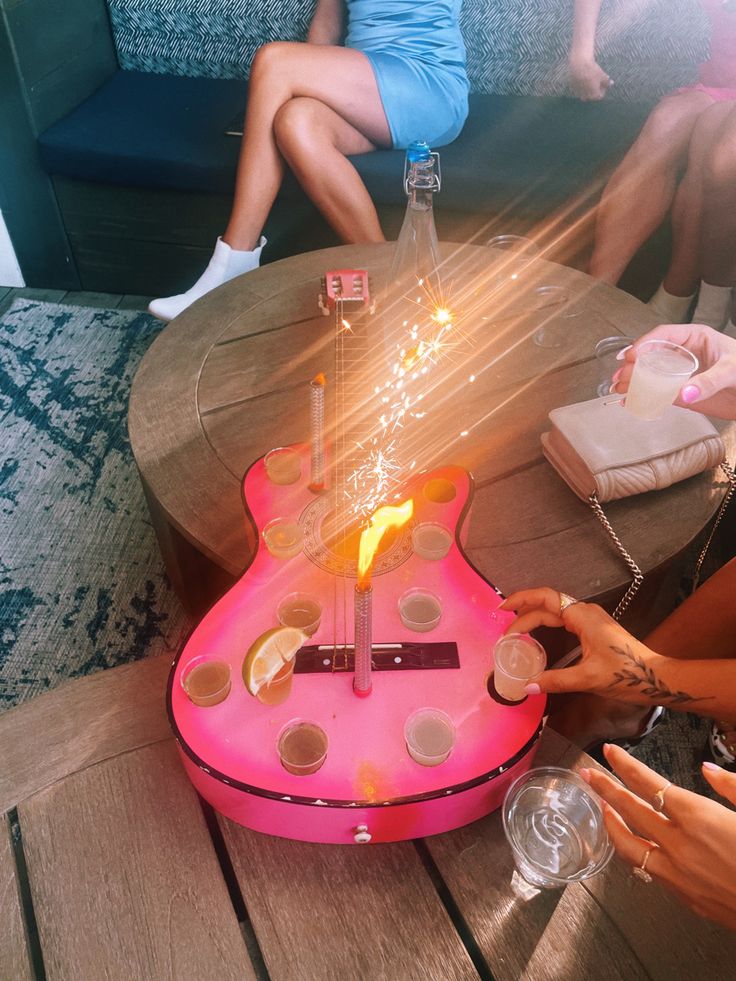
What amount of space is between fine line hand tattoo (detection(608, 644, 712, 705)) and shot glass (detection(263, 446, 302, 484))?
562mm

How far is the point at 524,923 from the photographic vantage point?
2.51 ft

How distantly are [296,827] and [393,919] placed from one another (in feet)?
0.47

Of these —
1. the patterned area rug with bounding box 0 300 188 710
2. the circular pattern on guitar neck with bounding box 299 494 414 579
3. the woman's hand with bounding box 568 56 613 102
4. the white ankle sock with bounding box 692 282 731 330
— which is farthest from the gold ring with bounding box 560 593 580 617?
the woman's hand with bounding box 568 56 613 102

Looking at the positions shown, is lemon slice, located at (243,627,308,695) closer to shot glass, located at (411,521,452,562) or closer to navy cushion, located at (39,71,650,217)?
shot glass, located at (411,521,452,562)

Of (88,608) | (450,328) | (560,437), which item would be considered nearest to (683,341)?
(560,437)

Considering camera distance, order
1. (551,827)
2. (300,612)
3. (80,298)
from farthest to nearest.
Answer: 1. (80,298)
2. (300,612)
3. (551,827)

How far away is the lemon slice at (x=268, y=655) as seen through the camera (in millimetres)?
834

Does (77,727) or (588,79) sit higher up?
(588,79)

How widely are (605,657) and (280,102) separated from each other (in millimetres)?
1854

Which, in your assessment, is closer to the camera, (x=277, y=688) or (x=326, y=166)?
(x=277, y=688)

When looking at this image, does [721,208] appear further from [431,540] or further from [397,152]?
[431,540]

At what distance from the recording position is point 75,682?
97 centimetres

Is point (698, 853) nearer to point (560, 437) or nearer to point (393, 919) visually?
point (393, 919)

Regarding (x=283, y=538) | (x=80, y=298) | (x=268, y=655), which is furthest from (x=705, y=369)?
(x=80, y=298)
